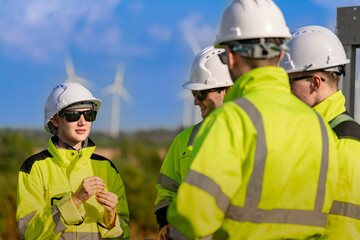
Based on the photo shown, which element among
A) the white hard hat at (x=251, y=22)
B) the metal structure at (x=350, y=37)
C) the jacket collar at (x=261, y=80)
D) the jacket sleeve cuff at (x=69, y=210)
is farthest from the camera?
the metal structure at (x=350, y=37)

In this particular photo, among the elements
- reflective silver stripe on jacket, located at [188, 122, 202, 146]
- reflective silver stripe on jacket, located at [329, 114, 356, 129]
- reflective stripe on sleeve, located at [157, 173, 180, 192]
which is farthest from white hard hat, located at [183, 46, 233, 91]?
reflective silver stripe on jacket, located at [329, 114, 356, 129]

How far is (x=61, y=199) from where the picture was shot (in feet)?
15.3

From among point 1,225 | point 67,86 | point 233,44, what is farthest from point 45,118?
point 1,225

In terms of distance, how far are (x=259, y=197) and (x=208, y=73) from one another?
7.73ft

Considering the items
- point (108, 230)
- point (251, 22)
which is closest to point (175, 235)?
point (251, 22)

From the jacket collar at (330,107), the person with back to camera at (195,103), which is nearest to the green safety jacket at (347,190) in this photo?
the jacket collar at (330,107)

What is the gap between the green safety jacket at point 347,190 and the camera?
3766 millimetres

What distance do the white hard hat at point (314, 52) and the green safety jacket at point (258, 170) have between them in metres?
1.42

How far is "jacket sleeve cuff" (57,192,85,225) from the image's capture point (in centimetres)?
456

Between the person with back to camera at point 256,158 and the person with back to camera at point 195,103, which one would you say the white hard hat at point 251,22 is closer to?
the person with back to camera at point 256,158

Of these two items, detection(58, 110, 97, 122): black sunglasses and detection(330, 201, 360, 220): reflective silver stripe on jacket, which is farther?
detection(58, 110, 97, 122): black sunglasses

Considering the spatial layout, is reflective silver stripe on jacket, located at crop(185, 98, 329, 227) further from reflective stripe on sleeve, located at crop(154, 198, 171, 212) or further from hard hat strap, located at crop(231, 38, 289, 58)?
reflective stripe on sleeve, located at crop(154, 198, 171, 212)

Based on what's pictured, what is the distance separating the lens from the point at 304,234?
301cm

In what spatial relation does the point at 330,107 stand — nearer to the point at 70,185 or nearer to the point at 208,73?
the point at 208,73
